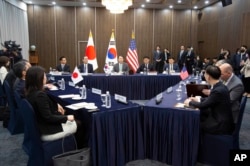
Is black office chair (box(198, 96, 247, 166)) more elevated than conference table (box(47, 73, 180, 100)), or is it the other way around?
conference table (box(47, 73, 180, 100))

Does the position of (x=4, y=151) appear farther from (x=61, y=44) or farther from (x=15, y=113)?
(x=61, y=44)

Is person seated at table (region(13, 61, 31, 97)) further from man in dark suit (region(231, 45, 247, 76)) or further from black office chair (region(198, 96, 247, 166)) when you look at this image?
man in dark suit (region(231, 45, 247, 76))

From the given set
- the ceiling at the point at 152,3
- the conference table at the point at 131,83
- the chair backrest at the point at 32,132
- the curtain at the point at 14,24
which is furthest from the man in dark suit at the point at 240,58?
the curtain at the point at 14,24

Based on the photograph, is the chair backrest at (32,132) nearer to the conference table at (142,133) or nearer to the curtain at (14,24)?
the conference table at (142,133)

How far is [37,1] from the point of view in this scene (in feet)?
36.3

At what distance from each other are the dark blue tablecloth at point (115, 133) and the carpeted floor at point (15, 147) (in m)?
0.34

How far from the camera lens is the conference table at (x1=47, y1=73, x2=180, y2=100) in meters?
6.50

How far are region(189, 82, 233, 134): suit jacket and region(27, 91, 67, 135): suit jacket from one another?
157cm

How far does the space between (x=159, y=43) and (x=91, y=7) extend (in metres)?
4.18

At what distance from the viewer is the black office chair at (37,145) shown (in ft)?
7.53

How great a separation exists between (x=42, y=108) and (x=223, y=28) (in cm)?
1016

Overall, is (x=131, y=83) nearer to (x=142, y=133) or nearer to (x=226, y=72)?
(x=226, y=72)

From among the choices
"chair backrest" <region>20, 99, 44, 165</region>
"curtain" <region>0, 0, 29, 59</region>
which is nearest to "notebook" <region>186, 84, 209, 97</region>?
"chair backrest" <region>20, 99, 44, 165</region>

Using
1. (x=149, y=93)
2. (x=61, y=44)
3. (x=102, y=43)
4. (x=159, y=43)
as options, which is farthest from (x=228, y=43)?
(x=61, y=44)
